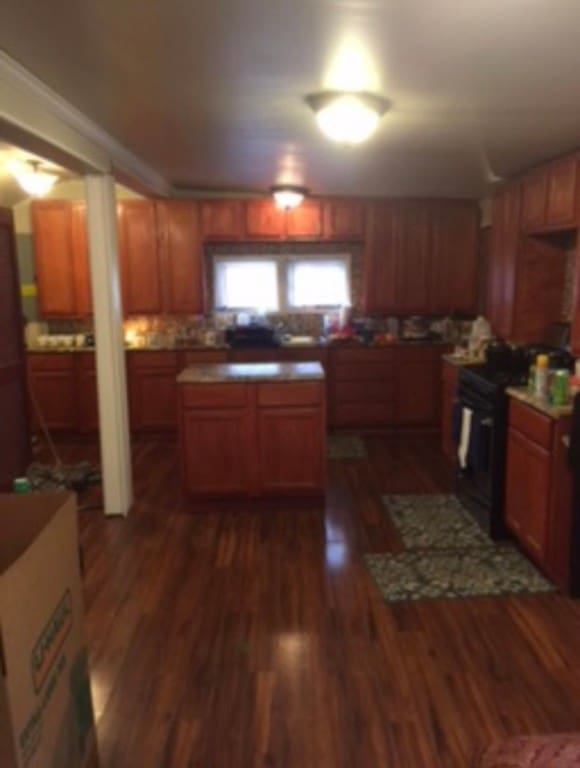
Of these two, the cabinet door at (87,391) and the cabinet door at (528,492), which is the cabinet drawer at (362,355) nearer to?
the cabinet door at (87,391)

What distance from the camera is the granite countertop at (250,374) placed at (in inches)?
147

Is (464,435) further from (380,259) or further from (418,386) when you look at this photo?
(380,259)

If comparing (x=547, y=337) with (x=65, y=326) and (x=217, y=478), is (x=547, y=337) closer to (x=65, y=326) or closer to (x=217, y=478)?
(x=217, y=478)

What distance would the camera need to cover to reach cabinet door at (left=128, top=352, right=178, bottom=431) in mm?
5484

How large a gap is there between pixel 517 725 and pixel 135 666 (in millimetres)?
1453

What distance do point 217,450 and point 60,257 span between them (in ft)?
9.43

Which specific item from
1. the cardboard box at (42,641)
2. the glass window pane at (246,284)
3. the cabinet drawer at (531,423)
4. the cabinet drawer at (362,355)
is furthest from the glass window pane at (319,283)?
the cardboard box at (42,641)

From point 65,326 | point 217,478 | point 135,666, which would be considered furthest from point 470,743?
point 65,326

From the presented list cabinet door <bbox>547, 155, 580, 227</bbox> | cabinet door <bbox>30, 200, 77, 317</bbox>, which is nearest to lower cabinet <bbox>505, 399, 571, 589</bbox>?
cabinet door <bbox>547, 155, 580, 227</bbox>

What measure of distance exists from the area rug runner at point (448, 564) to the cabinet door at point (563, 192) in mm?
1998

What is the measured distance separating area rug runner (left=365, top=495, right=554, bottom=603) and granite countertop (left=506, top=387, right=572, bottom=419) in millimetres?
861

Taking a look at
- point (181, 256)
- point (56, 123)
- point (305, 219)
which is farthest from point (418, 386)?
point (56, 123)

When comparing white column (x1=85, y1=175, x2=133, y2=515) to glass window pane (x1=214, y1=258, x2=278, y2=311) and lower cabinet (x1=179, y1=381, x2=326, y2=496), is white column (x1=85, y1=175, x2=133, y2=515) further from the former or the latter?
glass window pane (x1=214, y1=258, x2=278, y2=311)

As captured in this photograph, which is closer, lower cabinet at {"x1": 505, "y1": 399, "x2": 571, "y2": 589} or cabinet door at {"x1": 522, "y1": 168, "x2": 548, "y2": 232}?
lower cabinet at {"x1": 505, "y1": 399, "x2": 571, "y2": 589}
